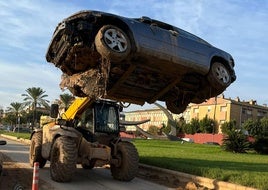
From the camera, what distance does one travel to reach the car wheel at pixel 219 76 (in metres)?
11.2

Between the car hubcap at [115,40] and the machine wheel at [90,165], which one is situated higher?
the car hubcap at [115,40]

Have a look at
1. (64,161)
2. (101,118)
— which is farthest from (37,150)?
(64,161)

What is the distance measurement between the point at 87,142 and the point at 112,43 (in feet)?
13.0

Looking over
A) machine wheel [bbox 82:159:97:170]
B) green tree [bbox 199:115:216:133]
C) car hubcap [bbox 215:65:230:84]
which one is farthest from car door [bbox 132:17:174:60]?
green tree [bbox 199:115:216:133]

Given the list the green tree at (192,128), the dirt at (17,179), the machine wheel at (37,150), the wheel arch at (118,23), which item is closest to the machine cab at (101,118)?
the machine wheel at (37,150)

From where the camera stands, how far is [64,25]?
395 inches

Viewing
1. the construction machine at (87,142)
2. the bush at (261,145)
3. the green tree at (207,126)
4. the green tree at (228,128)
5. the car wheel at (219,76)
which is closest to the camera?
the car wheel at (219,76)

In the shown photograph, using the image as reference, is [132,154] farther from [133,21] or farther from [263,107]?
[263,107]

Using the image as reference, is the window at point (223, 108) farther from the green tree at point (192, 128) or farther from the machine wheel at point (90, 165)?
the machine wheel at point (90, 165)

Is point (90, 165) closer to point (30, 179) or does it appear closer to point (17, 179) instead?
point (30, 179)

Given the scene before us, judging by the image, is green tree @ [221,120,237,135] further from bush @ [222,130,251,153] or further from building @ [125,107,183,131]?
building @ [125,107,183,131]

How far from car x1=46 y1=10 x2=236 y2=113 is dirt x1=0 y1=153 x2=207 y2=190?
8.03 feet

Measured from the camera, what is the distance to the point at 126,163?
1282cm

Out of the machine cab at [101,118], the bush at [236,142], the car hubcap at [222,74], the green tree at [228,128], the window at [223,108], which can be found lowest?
the bush at [236,142]
